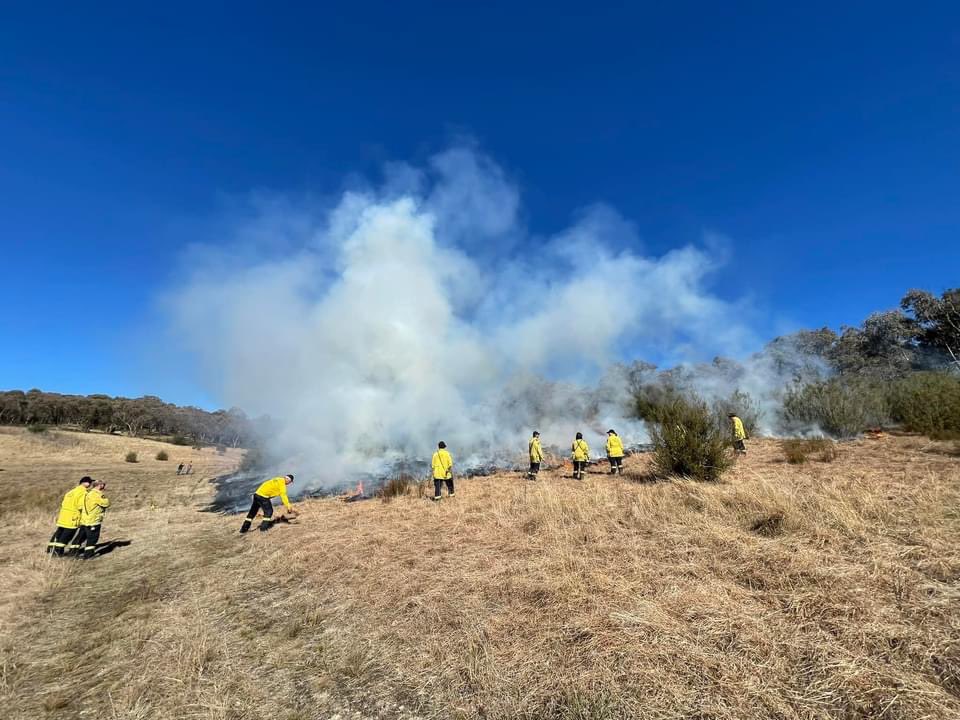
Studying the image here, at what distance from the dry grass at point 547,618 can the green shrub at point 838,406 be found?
12.7 m

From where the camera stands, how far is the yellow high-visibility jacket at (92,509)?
9.66 metres

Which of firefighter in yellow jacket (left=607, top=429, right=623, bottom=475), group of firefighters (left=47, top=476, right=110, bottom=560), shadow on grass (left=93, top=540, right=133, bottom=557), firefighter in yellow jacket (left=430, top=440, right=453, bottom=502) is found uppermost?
firefighter in yellow jacket (left=607, top=429, right=623, bottom=475)

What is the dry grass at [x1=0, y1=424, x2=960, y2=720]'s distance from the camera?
342 centimetres

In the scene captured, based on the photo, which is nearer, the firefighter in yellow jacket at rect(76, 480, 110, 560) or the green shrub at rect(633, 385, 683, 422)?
the firefighter in yellow jacket at rect(76, 480, 110, 560)

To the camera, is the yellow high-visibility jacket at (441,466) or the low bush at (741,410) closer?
the yellow high-visibility jacket at (441,466)

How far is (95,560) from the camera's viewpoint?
947 cm

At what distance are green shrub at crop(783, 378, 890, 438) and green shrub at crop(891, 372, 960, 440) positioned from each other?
2.77ft

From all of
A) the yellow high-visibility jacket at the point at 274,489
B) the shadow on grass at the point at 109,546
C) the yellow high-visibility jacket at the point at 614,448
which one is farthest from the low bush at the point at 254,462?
the yellow high-visibility jacket at the point at 614,448

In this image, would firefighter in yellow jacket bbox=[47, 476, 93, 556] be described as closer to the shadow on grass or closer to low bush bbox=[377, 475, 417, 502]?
the shadow on grass

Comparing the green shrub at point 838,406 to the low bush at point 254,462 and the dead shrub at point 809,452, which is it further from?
the low bush at point 254,462

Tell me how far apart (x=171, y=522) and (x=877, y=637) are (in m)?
16.4

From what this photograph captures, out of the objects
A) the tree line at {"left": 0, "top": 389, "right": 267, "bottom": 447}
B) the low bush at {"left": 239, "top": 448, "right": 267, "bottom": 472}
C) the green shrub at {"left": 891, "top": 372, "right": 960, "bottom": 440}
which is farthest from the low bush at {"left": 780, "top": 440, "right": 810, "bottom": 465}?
the tree line at {"left": 0, "top": 389, "right": 267, "bottom": 447}

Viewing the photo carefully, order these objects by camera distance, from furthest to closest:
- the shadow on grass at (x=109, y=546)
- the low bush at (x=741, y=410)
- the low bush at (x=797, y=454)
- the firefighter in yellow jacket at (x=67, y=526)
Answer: the low bush at (x=741, y=410) < the low bush at (x=797, y=454) < the shadow on grass at (x=109, y=546) < the firefighter in yellow jacket at (x=67, y=526)

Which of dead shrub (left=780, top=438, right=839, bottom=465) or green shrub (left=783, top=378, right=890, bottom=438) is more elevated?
green shrub (left=783, top=378, right=890, bottom=438)
